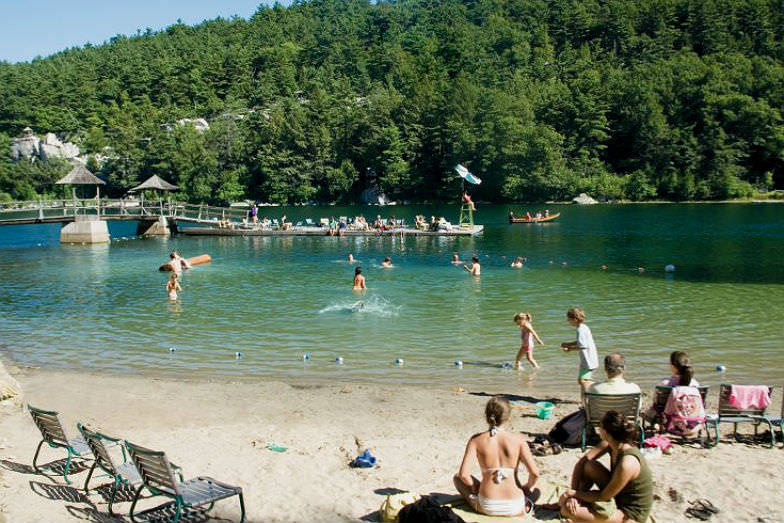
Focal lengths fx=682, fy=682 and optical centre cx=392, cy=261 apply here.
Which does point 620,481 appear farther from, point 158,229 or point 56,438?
point 158,229

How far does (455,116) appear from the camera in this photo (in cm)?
10488

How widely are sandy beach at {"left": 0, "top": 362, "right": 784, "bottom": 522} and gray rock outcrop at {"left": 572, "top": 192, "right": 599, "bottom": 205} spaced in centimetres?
8557

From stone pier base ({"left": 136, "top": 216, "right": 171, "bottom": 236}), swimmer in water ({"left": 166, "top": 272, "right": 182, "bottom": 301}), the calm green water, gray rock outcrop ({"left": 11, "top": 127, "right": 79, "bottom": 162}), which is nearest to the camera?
the calm green water

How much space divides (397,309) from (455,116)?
283ft

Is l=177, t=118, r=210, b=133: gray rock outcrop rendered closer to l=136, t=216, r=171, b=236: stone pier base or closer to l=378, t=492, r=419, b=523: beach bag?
l=136, t=216, r=171, b=236: stone pier base

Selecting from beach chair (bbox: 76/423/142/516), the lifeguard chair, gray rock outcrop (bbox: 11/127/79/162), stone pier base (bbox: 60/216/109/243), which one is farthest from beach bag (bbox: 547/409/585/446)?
gray rock outcrop (bbox: 11/127/79/162)

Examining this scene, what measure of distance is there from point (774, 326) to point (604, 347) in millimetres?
5728

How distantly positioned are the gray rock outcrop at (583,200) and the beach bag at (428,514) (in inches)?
3648

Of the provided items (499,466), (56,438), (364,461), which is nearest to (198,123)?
(56,438)

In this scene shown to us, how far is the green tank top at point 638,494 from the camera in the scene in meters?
6.17

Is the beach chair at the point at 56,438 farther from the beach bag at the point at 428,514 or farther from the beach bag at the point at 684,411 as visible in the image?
the beach bag at the point at 684,411

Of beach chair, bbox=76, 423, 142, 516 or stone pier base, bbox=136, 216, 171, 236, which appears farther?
stone pier base, bbox=136, 216, 171, 236

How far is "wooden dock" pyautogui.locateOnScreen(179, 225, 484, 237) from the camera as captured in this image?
5041 centimetres

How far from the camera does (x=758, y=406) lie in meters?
9.59
